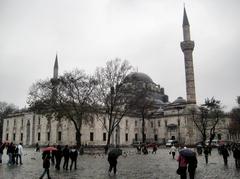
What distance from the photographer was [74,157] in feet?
51.5

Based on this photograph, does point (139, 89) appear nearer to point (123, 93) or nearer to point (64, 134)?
point (123, 93)

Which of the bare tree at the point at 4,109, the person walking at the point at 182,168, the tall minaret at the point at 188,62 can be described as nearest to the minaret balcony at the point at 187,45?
the tall minaret at the point at 188,62

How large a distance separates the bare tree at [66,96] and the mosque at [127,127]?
41.3 feet

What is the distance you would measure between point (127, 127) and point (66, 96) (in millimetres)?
31640

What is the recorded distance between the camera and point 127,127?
68.4 meters

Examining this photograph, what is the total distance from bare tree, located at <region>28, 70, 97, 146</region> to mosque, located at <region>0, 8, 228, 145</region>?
12.6 m

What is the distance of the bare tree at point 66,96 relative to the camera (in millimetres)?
38344

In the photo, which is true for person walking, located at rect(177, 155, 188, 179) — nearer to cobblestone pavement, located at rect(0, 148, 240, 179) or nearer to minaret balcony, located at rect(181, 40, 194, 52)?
cobblestone pavement, located at rect(0, 148, 240, 179)

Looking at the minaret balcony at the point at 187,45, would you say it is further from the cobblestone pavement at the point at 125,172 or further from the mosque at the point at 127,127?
the cobblestone pavement at the point at 125,172

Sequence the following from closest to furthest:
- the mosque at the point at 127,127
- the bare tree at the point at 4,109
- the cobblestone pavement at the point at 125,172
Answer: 1. the cobblestone pavement at the point at 125,172
2. the mosque at the point at 127,127
3. the bare tree at the point at 4,109

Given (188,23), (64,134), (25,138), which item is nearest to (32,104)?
(64,134)

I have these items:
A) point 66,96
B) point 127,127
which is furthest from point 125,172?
point 127,127

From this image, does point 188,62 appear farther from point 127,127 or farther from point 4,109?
point 4,109

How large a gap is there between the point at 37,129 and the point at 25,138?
583 cm
